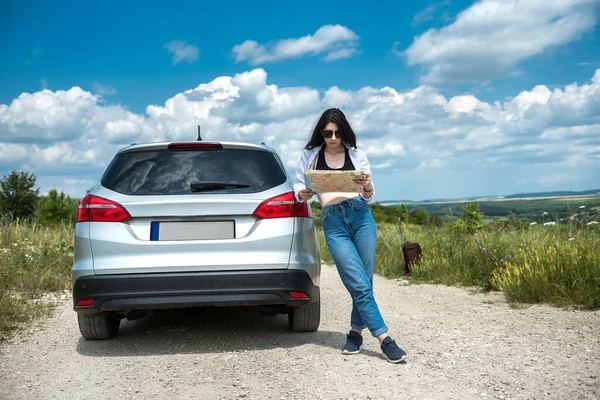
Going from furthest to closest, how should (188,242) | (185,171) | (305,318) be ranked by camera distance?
(305,318) → (185,171) → (188,242)

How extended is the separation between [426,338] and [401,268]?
5371mm

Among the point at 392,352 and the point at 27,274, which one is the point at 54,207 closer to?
the point at 27,274

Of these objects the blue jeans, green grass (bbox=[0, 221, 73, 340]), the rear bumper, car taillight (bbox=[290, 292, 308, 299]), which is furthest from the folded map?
green grass (bbox=[0, 221, 73, 340])

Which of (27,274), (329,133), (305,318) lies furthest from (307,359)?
(27,274)

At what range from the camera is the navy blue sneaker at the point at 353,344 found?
197 inches

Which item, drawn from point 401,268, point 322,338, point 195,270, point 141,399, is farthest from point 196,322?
point 401,268

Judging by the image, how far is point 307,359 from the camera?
16.0ft

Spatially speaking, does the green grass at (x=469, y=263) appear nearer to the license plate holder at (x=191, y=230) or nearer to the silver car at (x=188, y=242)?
the silver car at (x=188, y=242)

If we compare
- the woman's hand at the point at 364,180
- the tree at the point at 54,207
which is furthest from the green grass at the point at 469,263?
the tree at the point at 54,207

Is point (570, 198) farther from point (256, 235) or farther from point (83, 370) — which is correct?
point (83, 370)

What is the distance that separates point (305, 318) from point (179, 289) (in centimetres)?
144

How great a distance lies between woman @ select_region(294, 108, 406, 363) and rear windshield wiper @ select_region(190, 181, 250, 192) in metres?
0.49

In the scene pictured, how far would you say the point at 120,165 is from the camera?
5.17 meters

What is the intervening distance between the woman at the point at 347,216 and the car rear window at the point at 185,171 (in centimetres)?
35
